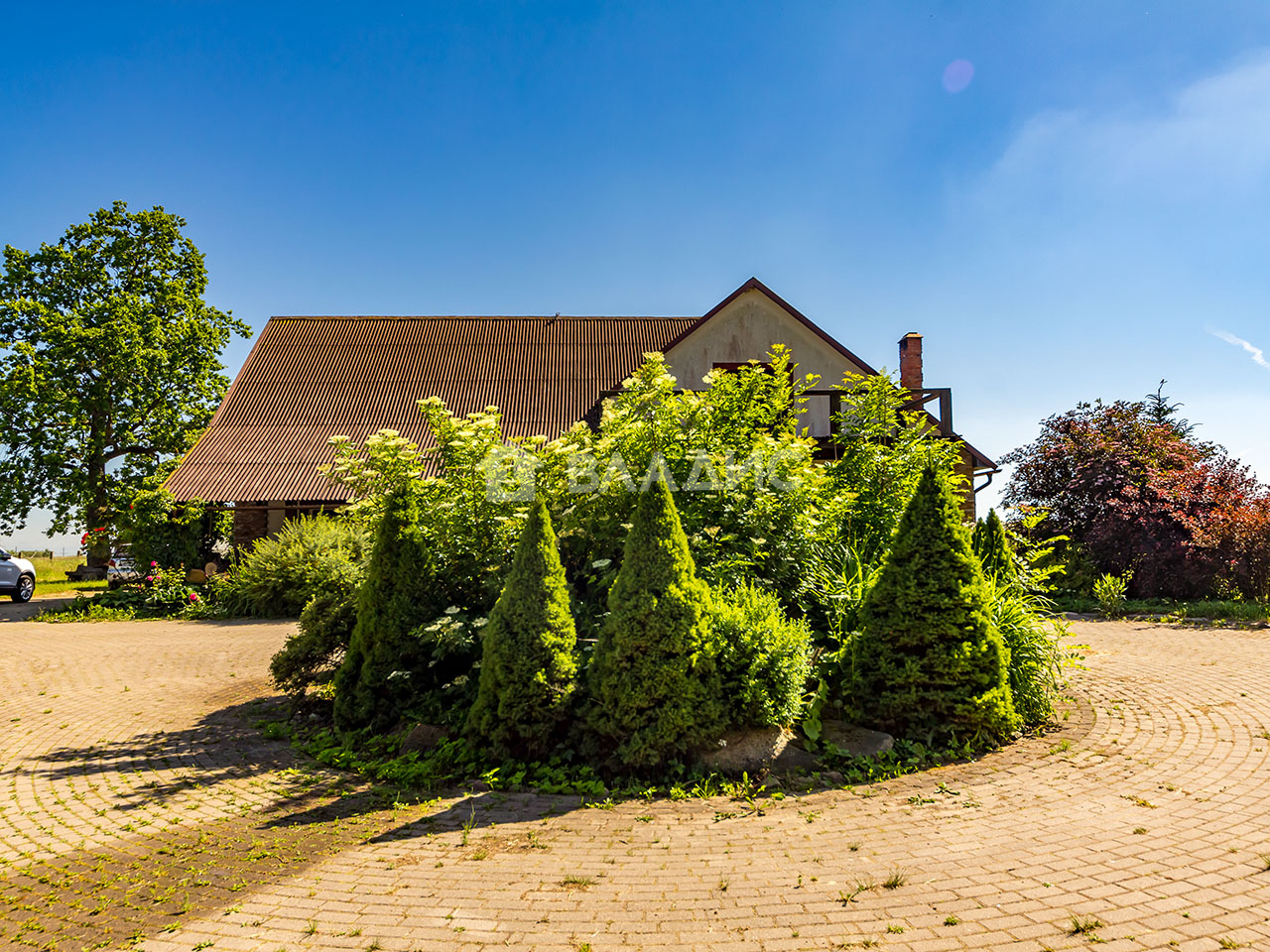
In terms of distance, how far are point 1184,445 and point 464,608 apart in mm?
18607

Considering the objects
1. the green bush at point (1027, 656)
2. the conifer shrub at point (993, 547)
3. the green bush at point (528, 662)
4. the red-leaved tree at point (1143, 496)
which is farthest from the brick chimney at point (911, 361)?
the green bush at point (528, 662)

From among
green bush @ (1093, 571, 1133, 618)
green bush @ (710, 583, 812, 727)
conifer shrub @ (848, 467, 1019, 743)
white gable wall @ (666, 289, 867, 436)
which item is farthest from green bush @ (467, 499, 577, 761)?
white gable wall @ (666, 289, 867, 436)

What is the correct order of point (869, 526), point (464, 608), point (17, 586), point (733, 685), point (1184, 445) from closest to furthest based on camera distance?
point (733, 685), point (464, 608), point (869, 526), point (1184, 445), point (17, 586)

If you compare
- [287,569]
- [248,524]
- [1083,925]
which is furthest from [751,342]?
[1083,925]

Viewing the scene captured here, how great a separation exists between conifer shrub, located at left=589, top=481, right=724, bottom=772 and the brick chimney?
515 inches

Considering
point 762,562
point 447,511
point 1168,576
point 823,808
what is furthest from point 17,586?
point 1168,576

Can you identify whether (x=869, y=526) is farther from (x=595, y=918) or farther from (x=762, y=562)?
(x=595, y=918)

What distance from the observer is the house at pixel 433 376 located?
60.5ft

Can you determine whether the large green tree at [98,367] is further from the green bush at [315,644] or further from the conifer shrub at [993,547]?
the conifer shrub at [993,547]

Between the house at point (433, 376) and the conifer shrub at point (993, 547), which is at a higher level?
the house at point (433, 376)

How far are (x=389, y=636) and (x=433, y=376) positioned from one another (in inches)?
663

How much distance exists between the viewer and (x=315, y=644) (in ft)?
24.2

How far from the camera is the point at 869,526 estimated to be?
7.86 meters

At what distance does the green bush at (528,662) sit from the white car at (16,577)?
71.9 ft
